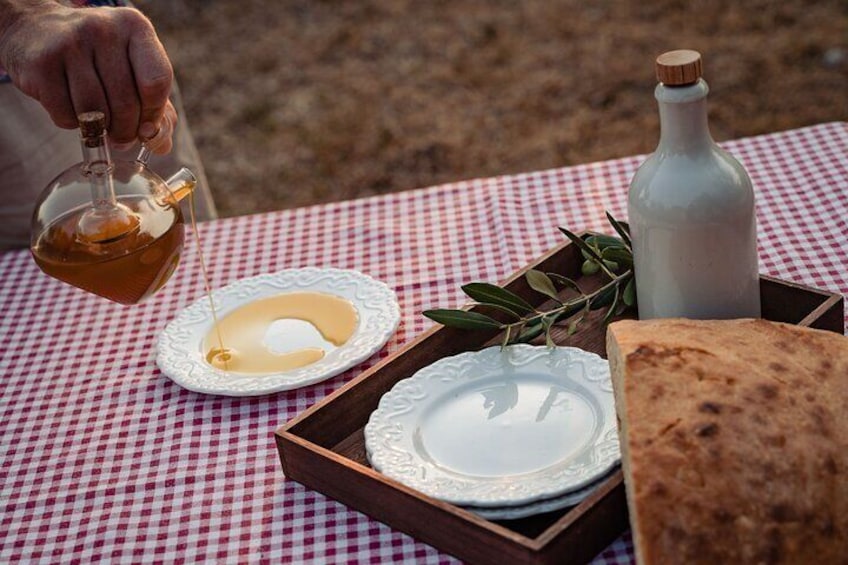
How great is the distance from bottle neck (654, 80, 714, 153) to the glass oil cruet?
51cm

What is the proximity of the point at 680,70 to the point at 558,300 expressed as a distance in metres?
0.33

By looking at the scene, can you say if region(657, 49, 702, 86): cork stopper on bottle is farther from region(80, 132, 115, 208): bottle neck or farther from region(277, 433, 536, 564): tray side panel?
region(80, 132, 115, 208): bottle neck

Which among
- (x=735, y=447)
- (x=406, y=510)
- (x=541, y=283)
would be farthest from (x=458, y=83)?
(x=735, y=447)

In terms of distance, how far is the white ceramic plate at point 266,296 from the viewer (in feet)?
4.34

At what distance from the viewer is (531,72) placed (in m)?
3.93

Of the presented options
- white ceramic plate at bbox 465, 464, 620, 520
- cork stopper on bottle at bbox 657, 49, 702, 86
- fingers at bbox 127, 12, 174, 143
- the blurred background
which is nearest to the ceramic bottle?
cork stopper on bottle at bbox 657, 49, 702, 86

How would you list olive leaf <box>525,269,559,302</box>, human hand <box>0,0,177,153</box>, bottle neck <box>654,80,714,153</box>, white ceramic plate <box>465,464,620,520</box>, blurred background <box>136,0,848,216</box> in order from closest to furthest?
white ceramic plate <box>465,464,620,520</box>, bottle neck <box>654,80,714,153</box>, human hand <box>0,0,177,153</box>, olive leaf <box>525,269,559,302</box>, blurred background <box>136,0,848,216</box>

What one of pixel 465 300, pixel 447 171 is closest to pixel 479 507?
pixel 465 300

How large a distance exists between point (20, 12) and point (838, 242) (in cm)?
105

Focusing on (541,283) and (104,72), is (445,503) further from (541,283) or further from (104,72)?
(104,72)

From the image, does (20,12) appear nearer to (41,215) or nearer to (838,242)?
(41,215)

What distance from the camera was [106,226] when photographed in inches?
47.6

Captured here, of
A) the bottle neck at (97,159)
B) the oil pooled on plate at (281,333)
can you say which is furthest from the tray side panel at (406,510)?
the bottle neck at (97,159)

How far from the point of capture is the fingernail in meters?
1.29
